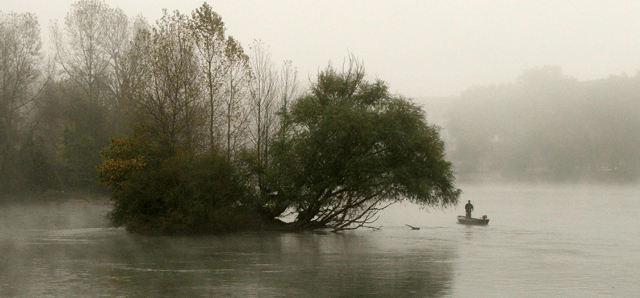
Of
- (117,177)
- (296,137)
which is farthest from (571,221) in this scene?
(117,177)

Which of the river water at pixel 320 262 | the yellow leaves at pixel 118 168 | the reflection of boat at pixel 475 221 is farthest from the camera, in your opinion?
the reflection of boat at pixel 475 221

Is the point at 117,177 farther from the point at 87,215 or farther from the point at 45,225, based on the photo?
the point at 87,215

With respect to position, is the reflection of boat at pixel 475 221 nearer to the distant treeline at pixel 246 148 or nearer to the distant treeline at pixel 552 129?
the distant treeline at pixel 246 148

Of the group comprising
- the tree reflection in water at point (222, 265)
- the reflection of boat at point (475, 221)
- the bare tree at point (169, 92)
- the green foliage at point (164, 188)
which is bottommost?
the tree reflection in water at point (222, 265)

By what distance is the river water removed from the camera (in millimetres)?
19625

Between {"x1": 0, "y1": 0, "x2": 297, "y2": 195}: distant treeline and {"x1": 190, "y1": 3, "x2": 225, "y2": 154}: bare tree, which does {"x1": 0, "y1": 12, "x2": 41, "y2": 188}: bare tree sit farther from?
{"x1": 190, "y1": 3, "x2": 225, "y2": 154}: bare tree

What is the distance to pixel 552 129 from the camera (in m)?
121

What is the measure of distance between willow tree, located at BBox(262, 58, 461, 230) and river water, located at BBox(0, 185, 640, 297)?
2709 millimetres

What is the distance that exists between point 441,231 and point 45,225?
27.8 meters

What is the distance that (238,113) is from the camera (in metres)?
44.2

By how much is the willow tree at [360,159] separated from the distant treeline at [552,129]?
89734 millimetres

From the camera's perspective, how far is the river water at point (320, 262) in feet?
64.4

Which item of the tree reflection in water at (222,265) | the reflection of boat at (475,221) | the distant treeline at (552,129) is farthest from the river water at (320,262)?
the distant treeline at (552,129)

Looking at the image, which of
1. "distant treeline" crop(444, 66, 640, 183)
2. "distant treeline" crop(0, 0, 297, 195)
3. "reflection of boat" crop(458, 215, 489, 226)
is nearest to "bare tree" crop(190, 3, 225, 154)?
"distant treeline" crop(0, 0, 297, 195)
